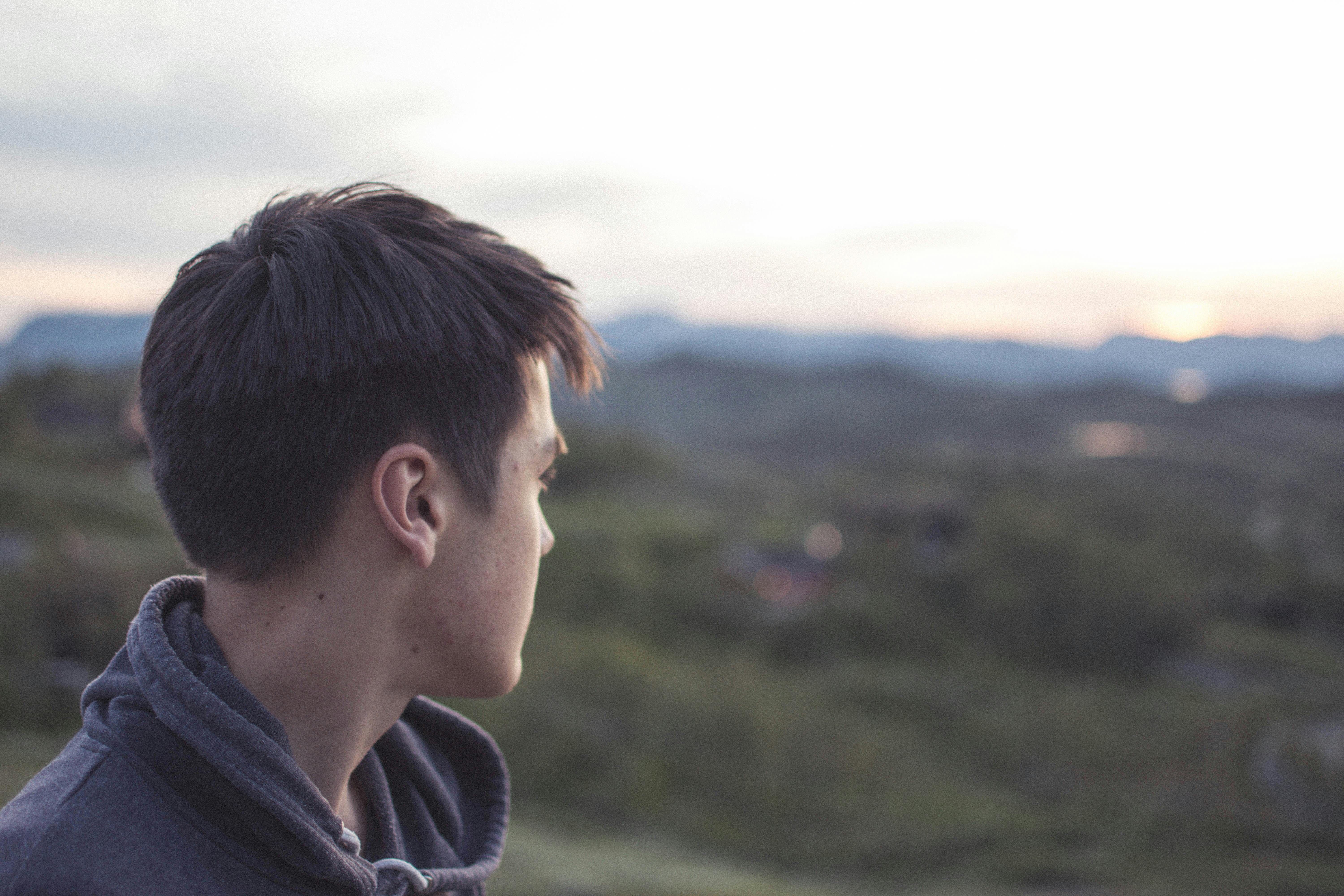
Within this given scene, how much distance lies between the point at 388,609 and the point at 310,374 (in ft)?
1.09

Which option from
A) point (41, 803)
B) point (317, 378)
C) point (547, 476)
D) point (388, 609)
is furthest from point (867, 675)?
point (41, 803)

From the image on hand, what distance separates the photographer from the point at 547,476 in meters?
1.66

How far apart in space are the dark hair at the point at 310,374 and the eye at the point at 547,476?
0.17 metres

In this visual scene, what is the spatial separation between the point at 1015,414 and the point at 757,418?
37539 mm

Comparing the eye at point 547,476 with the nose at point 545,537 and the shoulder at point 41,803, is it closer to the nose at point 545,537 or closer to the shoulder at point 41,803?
the nose at point 545,537

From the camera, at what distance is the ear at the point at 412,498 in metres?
1.23

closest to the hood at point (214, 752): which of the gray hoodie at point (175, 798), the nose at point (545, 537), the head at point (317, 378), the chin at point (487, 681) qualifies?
the gray hoodie at point (175, 798)

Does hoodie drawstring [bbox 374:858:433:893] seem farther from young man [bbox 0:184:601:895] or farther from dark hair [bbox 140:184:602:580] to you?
dark hair [bbox 140:184:602:580]

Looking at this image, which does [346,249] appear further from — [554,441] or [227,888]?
[227,888]

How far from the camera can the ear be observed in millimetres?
1230

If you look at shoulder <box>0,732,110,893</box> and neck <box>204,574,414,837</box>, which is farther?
neck <box>204,574,414,837</box>

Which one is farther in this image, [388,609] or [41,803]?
[388,609]

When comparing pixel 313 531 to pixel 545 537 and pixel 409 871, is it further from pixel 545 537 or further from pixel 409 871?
pixel 409 871

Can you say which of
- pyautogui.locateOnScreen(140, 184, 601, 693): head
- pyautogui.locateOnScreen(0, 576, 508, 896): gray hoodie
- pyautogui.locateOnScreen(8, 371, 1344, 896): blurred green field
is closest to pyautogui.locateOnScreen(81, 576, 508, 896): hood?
pyautogui.locateOnScreen(0, 576, 508, 896): gray hoodie
